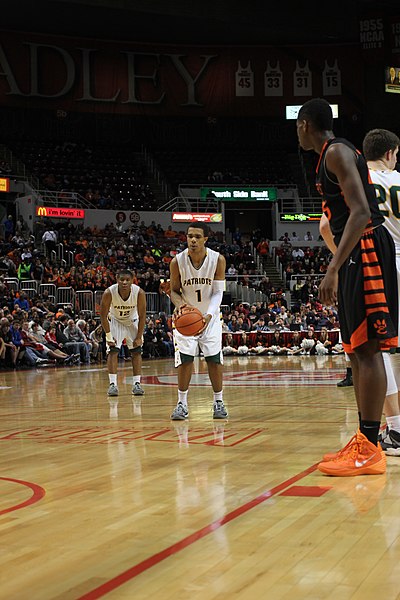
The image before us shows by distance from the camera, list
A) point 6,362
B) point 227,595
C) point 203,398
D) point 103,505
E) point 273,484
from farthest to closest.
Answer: point 6,362 < point 203,398 < point 273,484 < point 103,505 < point 227,595

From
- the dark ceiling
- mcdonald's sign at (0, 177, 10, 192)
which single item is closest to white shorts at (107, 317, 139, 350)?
mcdonald's sign at (0, 177, 10, 192)

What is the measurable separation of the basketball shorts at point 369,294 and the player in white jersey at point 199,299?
328cm

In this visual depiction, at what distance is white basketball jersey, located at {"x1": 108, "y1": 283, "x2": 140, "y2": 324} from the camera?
448 inches

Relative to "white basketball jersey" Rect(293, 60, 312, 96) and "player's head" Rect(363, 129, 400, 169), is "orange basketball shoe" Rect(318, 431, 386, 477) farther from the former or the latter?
"white basketball jersey" Rect(293, 60, 312, 96)

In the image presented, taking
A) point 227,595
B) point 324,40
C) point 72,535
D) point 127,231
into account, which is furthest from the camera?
point 324,40

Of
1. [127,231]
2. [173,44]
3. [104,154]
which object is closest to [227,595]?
[127,231]

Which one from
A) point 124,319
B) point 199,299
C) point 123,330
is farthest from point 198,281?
point 123,330

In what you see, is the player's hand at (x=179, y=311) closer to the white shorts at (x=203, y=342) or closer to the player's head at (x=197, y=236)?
the white shorts at (x=203, y=342)

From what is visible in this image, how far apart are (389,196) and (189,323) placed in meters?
2.75

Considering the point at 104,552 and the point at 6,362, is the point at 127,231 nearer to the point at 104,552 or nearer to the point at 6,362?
the point at 6,362

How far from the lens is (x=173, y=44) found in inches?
1658

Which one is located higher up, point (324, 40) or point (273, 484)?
point (324, 40)

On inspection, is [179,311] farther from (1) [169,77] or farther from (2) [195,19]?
(1) [169,77]

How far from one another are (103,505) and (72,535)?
619 mm
